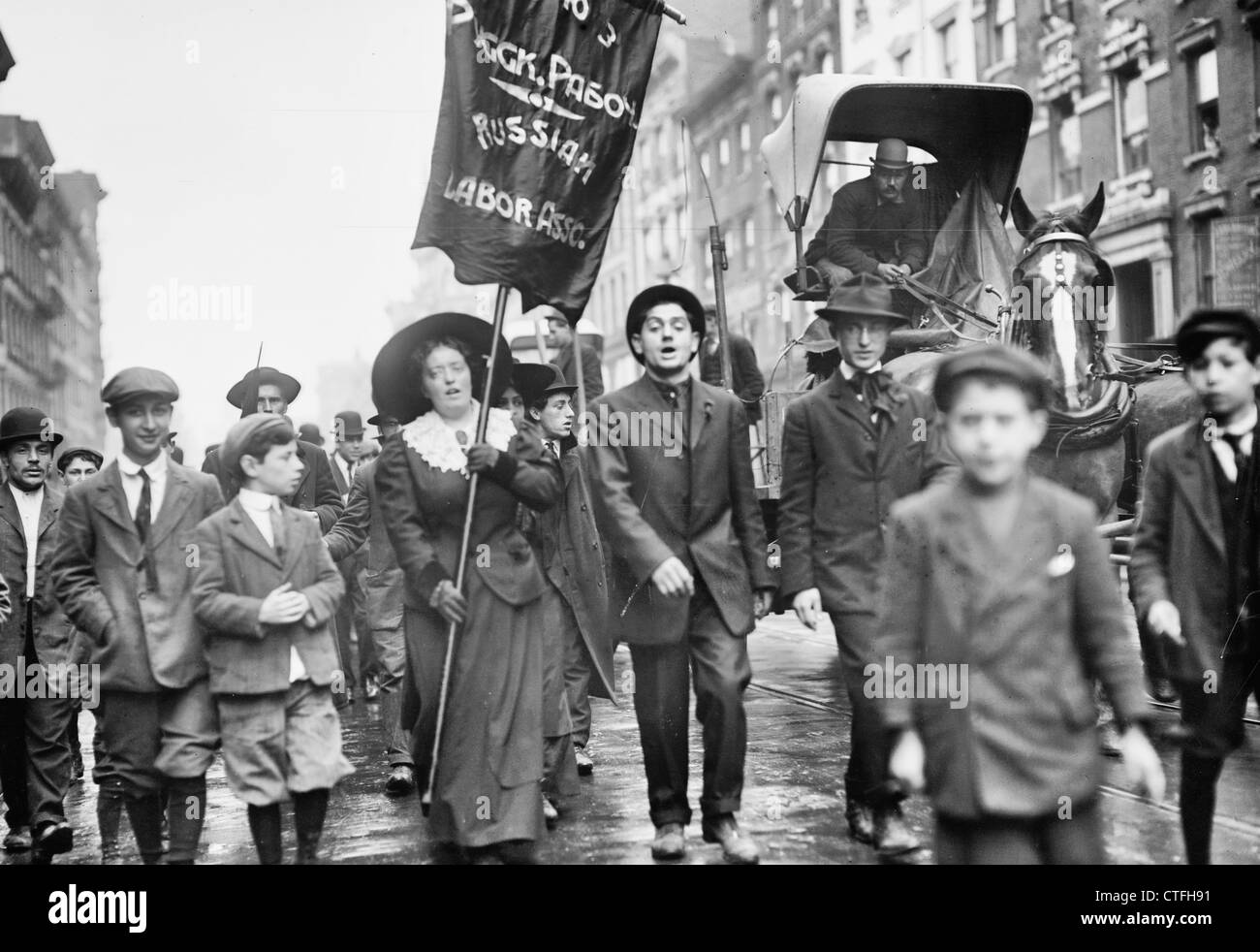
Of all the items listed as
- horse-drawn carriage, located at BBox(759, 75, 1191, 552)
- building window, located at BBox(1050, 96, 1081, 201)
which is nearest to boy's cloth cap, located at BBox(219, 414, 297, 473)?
horse-drawn carriage, located at BBox(759, 75, 1191, 552)

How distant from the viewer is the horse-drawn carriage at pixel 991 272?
801 centimetres

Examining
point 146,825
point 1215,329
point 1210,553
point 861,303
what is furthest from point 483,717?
point 1215,329

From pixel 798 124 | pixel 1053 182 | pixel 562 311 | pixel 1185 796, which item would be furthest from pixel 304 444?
pixel 1053 182

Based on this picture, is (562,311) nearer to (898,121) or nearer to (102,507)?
(102,507)

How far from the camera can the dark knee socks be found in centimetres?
510

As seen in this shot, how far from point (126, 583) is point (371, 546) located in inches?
101

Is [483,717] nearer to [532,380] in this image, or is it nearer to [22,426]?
[532,380]

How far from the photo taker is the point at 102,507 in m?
5.84

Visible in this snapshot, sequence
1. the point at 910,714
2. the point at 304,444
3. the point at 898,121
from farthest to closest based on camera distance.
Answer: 1. the point at 898,121
2. the point at 304,444
3. the point at 910,714

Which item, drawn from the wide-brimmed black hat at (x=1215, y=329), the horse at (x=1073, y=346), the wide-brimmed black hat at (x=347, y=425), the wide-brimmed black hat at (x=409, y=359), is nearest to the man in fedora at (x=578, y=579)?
the wide-brimmed black hat at (x=409, y=359)

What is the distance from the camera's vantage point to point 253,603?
552 cm

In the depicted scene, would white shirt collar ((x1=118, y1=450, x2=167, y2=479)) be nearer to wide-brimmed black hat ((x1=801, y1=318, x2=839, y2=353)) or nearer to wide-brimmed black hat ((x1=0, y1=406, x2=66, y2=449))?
wide-brimmed black hat ((x1=0, y1=406, x2=66, y2=449))

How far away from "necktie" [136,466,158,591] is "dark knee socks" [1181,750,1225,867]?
3727mm

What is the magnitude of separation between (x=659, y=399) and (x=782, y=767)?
2319mm
